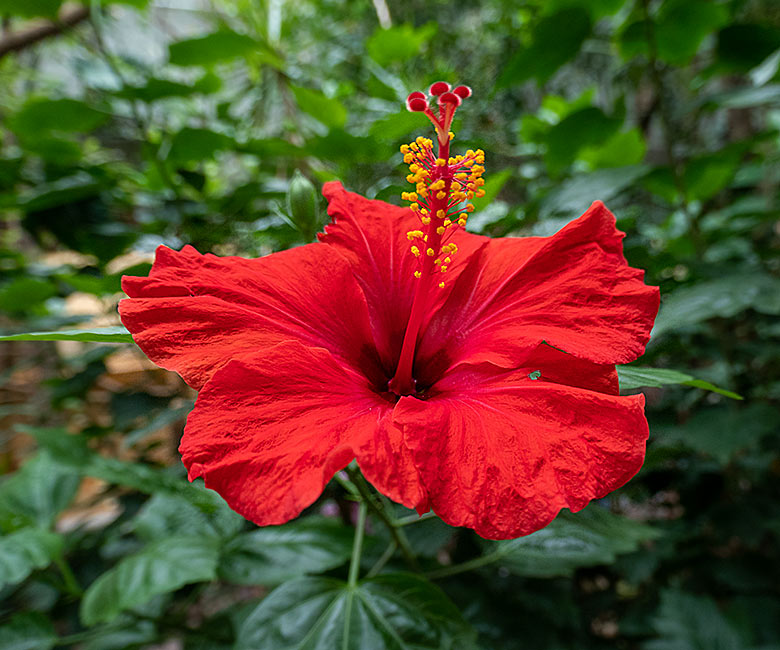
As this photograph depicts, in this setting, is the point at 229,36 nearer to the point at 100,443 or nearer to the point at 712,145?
the point at 100,443

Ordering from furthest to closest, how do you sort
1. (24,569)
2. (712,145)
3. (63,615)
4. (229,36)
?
(712,145), (63,615), (229,36), (24,569)

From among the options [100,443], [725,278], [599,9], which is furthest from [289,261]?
[100,443]

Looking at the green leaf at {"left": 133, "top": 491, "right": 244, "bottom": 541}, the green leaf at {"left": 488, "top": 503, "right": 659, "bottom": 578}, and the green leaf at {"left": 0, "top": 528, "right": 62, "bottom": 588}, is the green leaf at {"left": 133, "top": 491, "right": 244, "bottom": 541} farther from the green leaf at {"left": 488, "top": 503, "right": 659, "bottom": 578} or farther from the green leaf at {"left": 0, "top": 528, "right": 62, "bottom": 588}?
the green leaf at {"left": 488, "top": 503, "right": 659, "bottom": 578}

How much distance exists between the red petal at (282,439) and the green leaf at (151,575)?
1.18 ft

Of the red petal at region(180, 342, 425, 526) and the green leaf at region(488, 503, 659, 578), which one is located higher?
the red petal at region(180, 342, 425, 526)

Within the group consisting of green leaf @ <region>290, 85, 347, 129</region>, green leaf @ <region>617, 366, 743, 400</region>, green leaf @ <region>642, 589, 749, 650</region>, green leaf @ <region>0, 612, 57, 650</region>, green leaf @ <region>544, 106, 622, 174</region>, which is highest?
green leaf @ <region>290, 85, 347, 129</region>

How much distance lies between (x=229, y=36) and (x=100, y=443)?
1.34m

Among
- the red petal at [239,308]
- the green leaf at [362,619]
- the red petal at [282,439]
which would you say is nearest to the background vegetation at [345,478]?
the green leaf at [362,619]

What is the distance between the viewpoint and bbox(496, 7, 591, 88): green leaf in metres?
1.02

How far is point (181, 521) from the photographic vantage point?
2.93ft

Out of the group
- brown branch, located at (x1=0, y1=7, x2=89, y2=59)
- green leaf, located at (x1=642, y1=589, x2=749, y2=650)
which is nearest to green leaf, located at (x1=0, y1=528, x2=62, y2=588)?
green leaf, located at (x1=642, y1=589, x2=749, y2=650)

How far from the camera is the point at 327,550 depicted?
2.51 feet

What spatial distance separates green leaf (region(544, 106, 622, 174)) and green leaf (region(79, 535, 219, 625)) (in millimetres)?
1036

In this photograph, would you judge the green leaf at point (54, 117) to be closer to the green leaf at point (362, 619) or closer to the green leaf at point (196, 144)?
the green leaf at point (196, 144)
